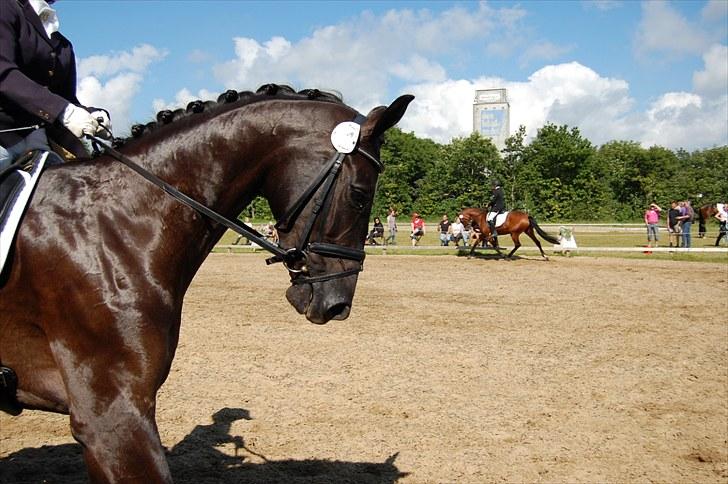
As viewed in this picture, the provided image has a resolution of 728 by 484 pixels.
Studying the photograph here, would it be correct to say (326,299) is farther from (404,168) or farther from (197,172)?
(404,168)

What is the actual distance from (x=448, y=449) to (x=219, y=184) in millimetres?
3495

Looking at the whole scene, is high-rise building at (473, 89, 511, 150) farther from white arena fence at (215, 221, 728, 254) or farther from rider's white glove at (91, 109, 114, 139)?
rider's white glove at (91, 109, 114, 139)

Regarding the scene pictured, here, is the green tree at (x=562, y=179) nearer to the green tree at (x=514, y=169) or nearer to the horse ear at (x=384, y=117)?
the green tree at (x=514, y=169)

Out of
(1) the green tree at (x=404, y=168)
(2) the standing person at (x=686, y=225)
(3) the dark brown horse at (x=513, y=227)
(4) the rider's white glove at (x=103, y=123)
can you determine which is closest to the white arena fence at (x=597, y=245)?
(2) the standing person at (x=686, y=225)

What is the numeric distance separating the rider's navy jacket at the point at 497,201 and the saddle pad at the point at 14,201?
2181cm

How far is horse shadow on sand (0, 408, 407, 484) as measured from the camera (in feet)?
14.9

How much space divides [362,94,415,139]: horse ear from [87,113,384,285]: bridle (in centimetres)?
5

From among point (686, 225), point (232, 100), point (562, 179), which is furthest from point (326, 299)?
point (562, 179)

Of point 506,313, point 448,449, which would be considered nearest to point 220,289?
point 506,313

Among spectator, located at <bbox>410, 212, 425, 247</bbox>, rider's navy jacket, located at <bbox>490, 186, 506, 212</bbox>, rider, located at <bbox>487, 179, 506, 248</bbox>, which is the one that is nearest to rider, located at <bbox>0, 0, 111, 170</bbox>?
rider's navy jacket, located at <bbox>490, 186, 506, 212</bbox>

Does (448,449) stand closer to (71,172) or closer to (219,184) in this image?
(219,184)

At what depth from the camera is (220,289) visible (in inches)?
571

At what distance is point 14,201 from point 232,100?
1.11 meters

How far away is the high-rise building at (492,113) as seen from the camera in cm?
9731
